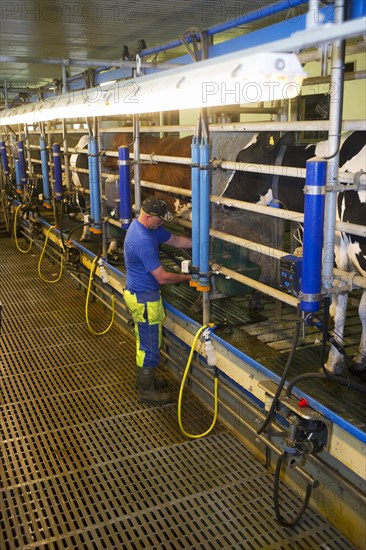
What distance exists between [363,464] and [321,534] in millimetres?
643

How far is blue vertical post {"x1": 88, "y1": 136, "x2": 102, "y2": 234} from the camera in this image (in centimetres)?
606

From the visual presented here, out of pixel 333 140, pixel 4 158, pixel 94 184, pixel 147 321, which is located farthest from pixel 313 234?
pixel 4 158

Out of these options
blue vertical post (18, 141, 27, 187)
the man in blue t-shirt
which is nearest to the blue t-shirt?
the man in blue t-shirt

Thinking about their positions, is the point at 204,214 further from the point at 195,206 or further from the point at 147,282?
the point at 147,282

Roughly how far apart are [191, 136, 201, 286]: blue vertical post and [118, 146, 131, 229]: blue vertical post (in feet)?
4.53

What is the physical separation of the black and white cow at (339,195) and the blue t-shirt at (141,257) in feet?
2.39

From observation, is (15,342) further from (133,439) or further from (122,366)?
(133,439)

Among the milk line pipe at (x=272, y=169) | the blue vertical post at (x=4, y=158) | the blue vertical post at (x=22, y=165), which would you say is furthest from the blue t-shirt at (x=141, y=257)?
the blue vertical post at (x=4, y=158)

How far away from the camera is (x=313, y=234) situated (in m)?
2.59

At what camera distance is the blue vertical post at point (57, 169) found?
764 centimetres

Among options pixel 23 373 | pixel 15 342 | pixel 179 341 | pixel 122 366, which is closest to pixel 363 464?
pixel 179 341

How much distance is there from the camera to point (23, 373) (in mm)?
4934

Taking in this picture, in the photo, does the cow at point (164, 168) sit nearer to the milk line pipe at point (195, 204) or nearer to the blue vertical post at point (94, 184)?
the blue vertical post at point (94, 184)

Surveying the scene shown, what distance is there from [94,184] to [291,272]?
383 centimetres
